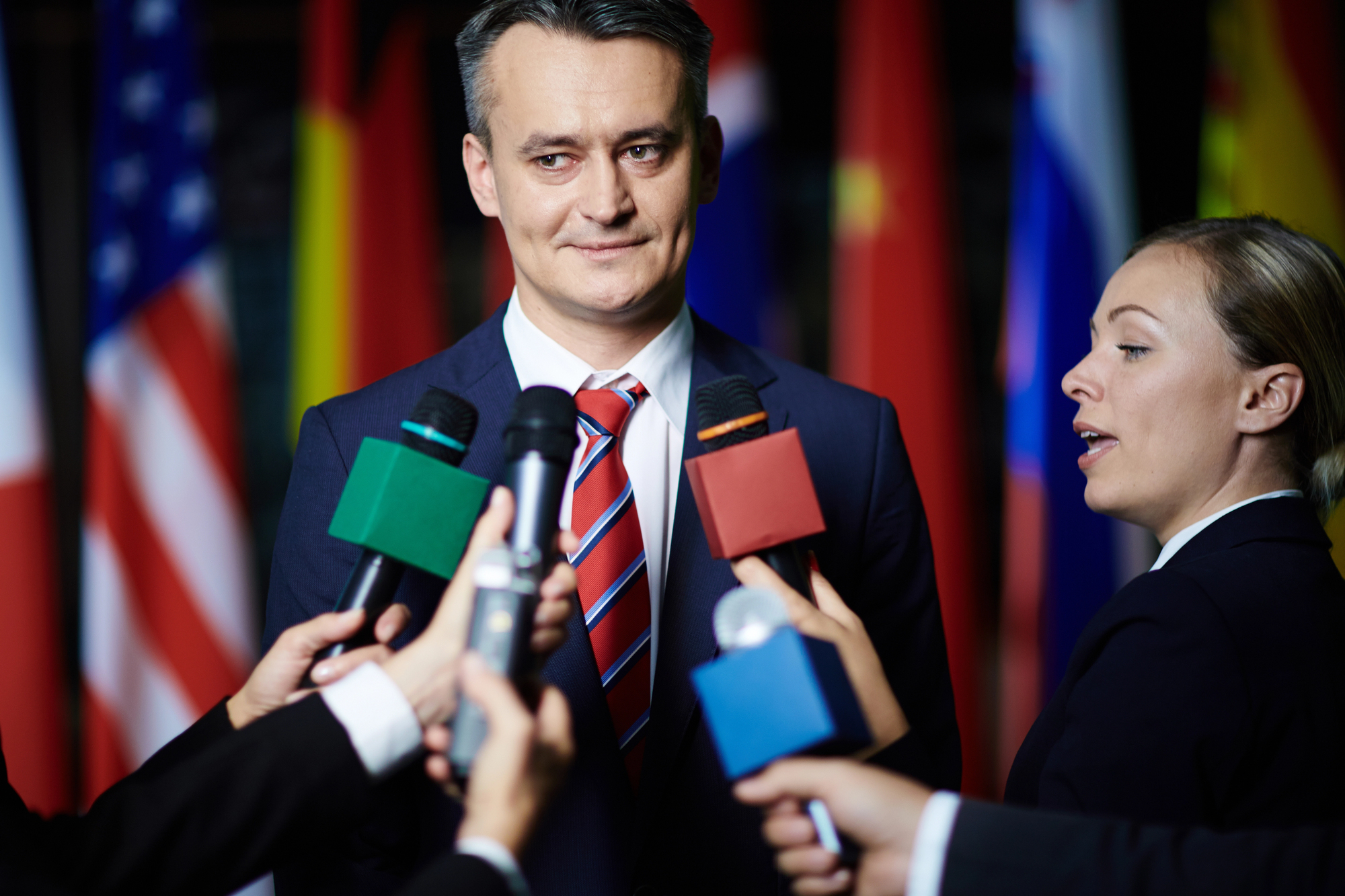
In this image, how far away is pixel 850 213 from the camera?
2846 mm

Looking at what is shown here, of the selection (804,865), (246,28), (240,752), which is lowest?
(804,865)

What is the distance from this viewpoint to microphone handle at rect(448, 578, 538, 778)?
35.4 inches

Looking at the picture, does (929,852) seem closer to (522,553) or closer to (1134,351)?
(522,553)

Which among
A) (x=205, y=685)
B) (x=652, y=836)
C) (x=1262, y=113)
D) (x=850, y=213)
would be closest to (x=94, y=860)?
(x=652, y=836)

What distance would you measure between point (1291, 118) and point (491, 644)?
2.74 metres

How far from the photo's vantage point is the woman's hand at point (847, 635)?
105 centimetres

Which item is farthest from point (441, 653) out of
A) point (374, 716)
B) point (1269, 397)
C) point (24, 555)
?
point (24, 555)

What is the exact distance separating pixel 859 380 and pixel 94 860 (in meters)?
2.11

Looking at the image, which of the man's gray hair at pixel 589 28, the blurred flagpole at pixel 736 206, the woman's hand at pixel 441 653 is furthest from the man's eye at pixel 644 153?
the blurred flagpole at pixel 736 206

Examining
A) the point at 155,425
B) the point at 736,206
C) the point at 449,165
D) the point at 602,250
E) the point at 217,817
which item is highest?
the point at 449,165

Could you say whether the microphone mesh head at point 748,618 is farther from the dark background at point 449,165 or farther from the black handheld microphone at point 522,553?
the dark background at point 449,165

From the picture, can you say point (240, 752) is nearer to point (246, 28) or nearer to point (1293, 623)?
point (1293, 623)

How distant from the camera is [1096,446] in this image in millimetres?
1519

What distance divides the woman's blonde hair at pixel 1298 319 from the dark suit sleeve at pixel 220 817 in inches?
45.9
